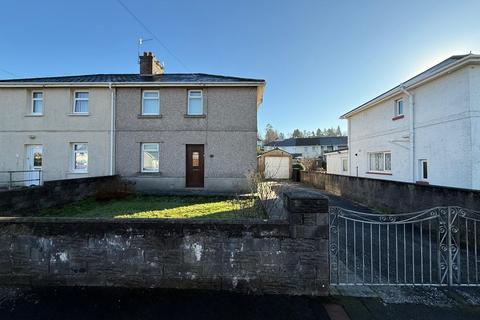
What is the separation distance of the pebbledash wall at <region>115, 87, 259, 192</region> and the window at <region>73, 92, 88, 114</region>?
6.36ft

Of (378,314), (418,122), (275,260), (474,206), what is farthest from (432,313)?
(418,122)

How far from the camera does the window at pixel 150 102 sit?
45.0ft

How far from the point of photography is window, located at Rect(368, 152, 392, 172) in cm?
1419

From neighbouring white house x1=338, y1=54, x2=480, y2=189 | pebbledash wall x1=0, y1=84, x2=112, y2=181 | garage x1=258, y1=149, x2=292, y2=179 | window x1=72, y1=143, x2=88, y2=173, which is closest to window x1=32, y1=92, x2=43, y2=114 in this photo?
pebbledash wall x1=0, y1=84, x2=112, y2=181

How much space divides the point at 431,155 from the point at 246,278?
34.4 feet

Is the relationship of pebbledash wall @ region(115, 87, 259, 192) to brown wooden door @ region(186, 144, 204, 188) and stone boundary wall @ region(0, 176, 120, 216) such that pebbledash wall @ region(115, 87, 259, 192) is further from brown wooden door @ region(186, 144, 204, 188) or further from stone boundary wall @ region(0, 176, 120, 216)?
stone boundary wall @ region(0, 176, 120, 216)

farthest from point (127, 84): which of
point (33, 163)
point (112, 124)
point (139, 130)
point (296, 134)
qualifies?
point (296, 134)

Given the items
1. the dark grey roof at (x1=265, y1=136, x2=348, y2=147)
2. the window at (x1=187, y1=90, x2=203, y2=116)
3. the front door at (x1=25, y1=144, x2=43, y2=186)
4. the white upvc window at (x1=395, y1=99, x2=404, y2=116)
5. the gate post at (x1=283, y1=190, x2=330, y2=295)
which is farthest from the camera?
the dark grey roof at (x1=265, y1=136, x2=348, y2=147)

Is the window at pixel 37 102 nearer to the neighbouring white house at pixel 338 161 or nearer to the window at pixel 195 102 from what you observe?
the window at pixel 195 102

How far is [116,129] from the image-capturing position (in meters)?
13.5

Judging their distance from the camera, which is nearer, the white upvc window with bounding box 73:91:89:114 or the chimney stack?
the white upvc window with bounding box 73:91:89:114

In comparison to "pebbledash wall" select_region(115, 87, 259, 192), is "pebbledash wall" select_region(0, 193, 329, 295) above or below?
below

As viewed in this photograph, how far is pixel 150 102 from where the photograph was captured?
13.8 meters

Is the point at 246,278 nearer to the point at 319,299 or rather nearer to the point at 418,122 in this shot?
the point at 319,299
